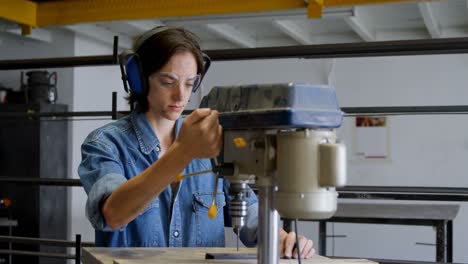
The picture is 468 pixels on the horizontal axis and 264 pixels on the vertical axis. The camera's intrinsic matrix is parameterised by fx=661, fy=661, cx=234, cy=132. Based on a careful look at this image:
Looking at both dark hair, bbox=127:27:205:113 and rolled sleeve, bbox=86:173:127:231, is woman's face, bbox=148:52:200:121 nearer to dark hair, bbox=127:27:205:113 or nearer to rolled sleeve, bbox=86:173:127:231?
dark hair, bbox=127:27:205:113

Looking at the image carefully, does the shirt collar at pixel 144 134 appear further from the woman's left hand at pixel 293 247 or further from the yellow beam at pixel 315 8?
the yellow beam at pixel 315 8

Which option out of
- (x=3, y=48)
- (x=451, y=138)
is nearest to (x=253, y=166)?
(x=3, y=48)

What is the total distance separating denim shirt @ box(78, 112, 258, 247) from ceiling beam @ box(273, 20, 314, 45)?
4969 mm

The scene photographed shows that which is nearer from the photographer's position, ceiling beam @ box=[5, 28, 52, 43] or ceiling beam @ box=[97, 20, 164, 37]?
ceiling beam @ box=[5, 28, 52, 43]

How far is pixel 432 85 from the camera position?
23.2ft

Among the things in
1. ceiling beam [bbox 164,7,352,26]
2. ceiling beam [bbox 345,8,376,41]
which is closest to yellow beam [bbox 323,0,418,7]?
ceiling beam [bbox 164,7,352,26]

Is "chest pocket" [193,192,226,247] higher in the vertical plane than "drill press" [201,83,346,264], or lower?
lower


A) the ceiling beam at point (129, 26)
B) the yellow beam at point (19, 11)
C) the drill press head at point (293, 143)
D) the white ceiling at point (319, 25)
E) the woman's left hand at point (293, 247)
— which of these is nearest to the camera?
the drill press head at point (293, 143)

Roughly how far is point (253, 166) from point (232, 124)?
0.21 feet

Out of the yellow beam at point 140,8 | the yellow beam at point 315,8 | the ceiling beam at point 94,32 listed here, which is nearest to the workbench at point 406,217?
the yellow beam at point 315,8

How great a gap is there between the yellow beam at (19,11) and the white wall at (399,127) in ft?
6.33

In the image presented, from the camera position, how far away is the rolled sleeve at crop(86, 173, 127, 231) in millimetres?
1175

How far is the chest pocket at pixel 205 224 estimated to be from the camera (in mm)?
1430

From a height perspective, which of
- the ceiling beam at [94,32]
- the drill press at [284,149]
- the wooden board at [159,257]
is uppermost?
the ceiling beam at [94,32]
